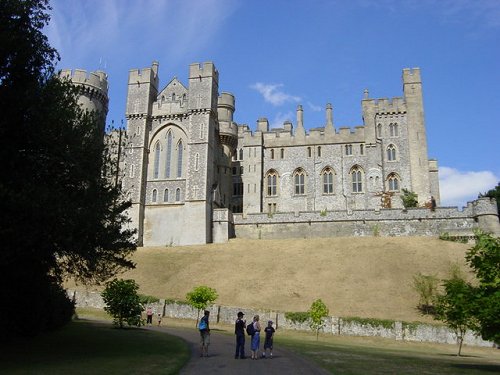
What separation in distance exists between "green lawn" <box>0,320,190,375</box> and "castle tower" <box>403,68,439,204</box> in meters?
42.1

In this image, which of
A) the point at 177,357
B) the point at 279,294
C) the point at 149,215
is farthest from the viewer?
the point at 149,215

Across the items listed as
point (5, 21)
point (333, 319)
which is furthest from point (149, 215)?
point (5, 21)

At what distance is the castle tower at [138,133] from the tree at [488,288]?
40.6 meters

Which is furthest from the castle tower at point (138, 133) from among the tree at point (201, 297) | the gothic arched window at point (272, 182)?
the tree at point (201, 297)

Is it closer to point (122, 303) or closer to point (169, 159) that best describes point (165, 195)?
point (169, 159)

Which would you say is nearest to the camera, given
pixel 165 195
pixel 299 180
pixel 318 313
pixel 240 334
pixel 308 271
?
pixel 240 334

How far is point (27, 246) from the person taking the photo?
1569 cm

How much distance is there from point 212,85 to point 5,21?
4046 centimetres

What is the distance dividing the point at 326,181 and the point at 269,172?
739cm

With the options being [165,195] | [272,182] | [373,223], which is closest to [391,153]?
[373,223]

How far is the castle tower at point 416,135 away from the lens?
56.4m

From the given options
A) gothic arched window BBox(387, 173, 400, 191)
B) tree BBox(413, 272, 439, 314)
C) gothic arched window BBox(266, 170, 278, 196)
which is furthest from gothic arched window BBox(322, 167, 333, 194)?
tree BBox(413, 272, 439, 314)

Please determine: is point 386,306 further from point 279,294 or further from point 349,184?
point 349,184

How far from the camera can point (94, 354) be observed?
1603cm
